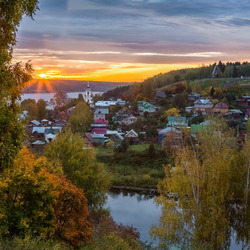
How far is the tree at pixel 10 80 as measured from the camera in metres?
4.41

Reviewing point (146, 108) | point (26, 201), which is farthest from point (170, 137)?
point (26, 201)

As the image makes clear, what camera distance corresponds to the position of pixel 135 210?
57.6 feet

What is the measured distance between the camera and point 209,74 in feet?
252

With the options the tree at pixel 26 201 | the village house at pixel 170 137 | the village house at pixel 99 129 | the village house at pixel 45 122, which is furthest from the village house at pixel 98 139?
the tree at pixel 26 201

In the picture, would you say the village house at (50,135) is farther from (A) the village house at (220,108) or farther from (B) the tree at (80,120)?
(A) the village house at (220,108)

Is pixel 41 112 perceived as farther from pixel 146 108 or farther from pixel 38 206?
pixel 38 206

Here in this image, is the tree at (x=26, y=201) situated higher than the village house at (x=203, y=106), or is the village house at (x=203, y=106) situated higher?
the village house at (x=203, y=106)

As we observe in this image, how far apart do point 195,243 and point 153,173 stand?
1441cm

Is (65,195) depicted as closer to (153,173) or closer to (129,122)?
(153,173)

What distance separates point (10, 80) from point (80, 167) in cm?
1061

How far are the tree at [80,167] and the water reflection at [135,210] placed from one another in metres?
1.62

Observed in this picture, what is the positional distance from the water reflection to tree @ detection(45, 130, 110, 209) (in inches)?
63.8

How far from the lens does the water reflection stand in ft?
50.0

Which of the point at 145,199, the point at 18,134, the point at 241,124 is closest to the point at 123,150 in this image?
the point at 145,199
